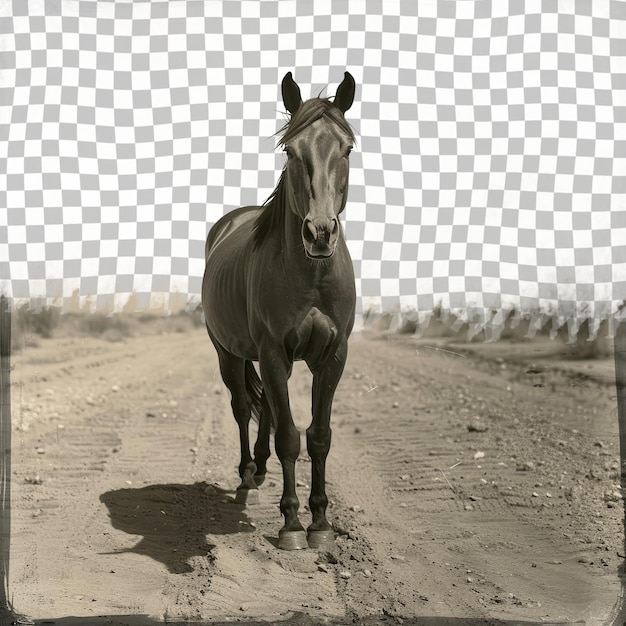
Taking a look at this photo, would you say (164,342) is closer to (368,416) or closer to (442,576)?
(368,416)

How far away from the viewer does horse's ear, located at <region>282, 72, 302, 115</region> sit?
501 centimetres

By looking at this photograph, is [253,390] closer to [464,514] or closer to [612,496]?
[464,514]

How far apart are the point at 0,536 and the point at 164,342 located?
9830mm

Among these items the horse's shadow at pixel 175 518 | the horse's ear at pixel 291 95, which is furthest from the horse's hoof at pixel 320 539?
the horse's ear at pixel 291 95

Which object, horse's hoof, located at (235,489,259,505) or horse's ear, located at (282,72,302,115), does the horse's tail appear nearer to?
horse's hoof, located at (235,489,259,505)

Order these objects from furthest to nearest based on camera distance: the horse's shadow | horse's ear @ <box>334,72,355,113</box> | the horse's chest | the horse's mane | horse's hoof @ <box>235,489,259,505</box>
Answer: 1. horse's hoof @ <box>235,489,259,505</box>
2. the horse's shadow
3. the horse's chest
4. horse's ear @ <box>334,72,355,113</box>
5. the horse's mane

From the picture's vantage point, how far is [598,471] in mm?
7094

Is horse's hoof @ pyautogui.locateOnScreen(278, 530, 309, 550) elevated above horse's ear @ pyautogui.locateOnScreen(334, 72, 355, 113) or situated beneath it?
situated beneath

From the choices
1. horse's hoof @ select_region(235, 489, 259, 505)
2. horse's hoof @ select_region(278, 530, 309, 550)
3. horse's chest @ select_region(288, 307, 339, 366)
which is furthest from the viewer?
horse's hoof @ select_region(235, 489, 259, 505)

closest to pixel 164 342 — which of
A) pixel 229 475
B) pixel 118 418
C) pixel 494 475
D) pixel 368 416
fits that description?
pixel 118 418

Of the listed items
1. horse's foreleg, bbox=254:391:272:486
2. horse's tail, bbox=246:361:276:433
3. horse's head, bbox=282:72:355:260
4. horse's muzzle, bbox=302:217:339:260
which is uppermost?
horse's head, bbox=282:72:355:260

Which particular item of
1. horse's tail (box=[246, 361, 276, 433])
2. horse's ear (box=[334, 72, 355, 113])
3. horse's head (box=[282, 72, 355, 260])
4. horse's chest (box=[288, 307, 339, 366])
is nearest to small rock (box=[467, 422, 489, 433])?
horse's tail (box=[246, 361, 276, 433])

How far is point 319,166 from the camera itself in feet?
14.9

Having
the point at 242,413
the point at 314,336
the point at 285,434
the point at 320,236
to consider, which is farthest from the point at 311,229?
the point at 242,413
